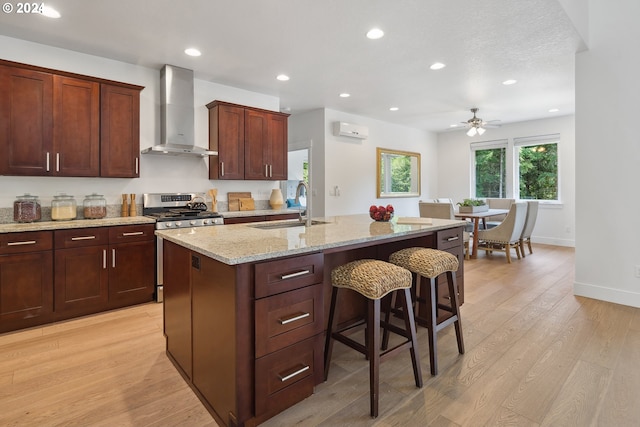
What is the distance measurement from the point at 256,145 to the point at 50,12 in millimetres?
2412

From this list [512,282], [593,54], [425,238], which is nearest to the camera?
[425,238]

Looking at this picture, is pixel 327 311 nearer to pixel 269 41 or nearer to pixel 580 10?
pixel 269 41

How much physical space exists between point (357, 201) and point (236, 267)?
5.17m

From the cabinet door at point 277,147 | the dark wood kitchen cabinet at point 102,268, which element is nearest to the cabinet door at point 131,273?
the dark wood kitchen cabinet at point 102,268

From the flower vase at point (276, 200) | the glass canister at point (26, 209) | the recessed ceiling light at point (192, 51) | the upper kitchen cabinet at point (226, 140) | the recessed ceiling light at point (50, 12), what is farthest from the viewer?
the flower vase at point (276, 200)

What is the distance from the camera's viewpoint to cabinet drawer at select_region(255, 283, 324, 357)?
158 cm

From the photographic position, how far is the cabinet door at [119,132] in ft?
11.3

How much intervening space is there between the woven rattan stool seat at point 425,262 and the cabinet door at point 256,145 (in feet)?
9.23

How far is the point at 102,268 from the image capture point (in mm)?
3209

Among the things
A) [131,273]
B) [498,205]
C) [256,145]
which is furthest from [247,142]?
[498,205]

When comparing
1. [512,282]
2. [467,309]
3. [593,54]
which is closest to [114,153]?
[467,309]

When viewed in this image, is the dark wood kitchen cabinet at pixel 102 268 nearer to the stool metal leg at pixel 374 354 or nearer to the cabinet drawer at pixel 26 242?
the cabinet drawer at pixel 26 242

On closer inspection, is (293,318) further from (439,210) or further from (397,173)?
(397,173)

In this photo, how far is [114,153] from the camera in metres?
3.52
